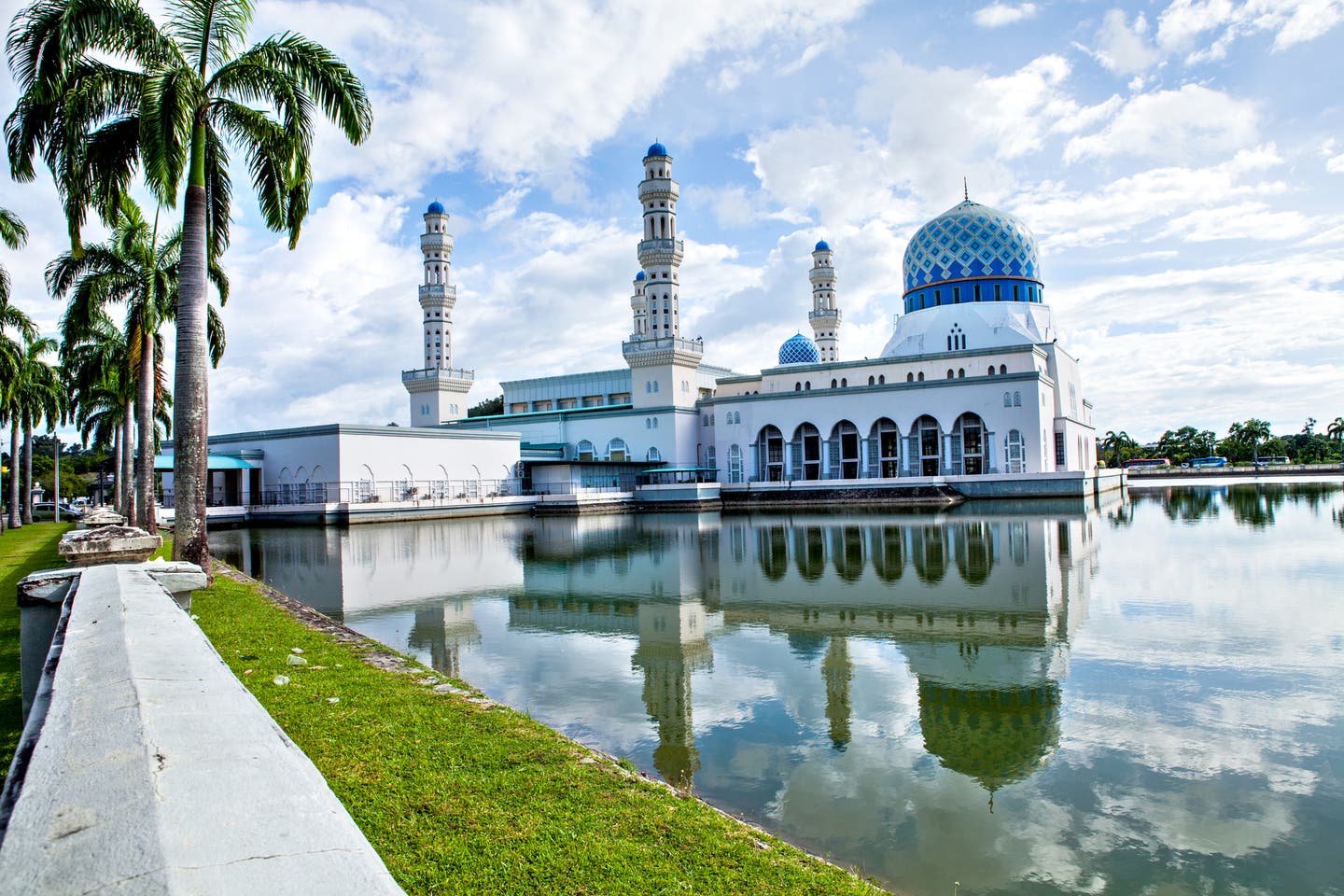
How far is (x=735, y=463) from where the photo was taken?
51469 mm

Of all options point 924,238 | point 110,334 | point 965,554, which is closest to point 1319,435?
point 924,238

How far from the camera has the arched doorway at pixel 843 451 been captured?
4928 cm

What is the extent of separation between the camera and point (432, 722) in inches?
216

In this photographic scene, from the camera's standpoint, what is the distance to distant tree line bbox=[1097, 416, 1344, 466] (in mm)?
79375

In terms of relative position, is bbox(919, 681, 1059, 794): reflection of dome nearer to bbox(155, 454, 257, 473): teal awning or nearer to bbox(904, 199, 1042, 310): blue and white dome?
bbox(155, 454, 257, 473): teal awning

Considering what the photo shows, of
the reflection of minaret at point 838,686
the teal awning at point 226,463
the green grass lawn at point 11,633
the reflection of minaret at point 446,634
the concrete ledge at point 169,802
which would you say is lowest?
the reflection of minaret at point 838,686

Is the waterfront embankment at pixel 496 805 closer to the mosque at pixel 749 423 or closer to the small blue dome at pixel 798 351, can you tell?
the mosque at pixel 749 423

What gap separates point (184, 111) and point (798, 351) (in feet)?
155

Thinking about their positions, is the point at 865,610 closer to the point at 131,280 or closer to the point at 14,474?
the point at 131,280

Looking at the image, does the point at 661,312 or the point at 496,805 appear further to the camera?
the point at 661,312

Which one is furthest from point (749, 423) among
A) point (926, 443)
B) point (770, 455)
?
point (926, 443)

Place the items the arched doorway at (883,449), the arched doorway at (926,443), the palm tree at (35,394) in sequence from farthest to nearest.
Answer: the arched doorway at (883,449), the arched doorway at (926,443), the palm tree at (35,394)

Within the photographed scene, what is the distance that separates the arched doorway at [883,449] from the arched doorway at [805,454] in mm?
3351

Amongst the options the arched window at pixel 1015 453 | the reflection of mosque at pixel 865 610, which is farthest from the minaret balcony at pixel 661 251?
the reflection of mosque at pixel 865 610
